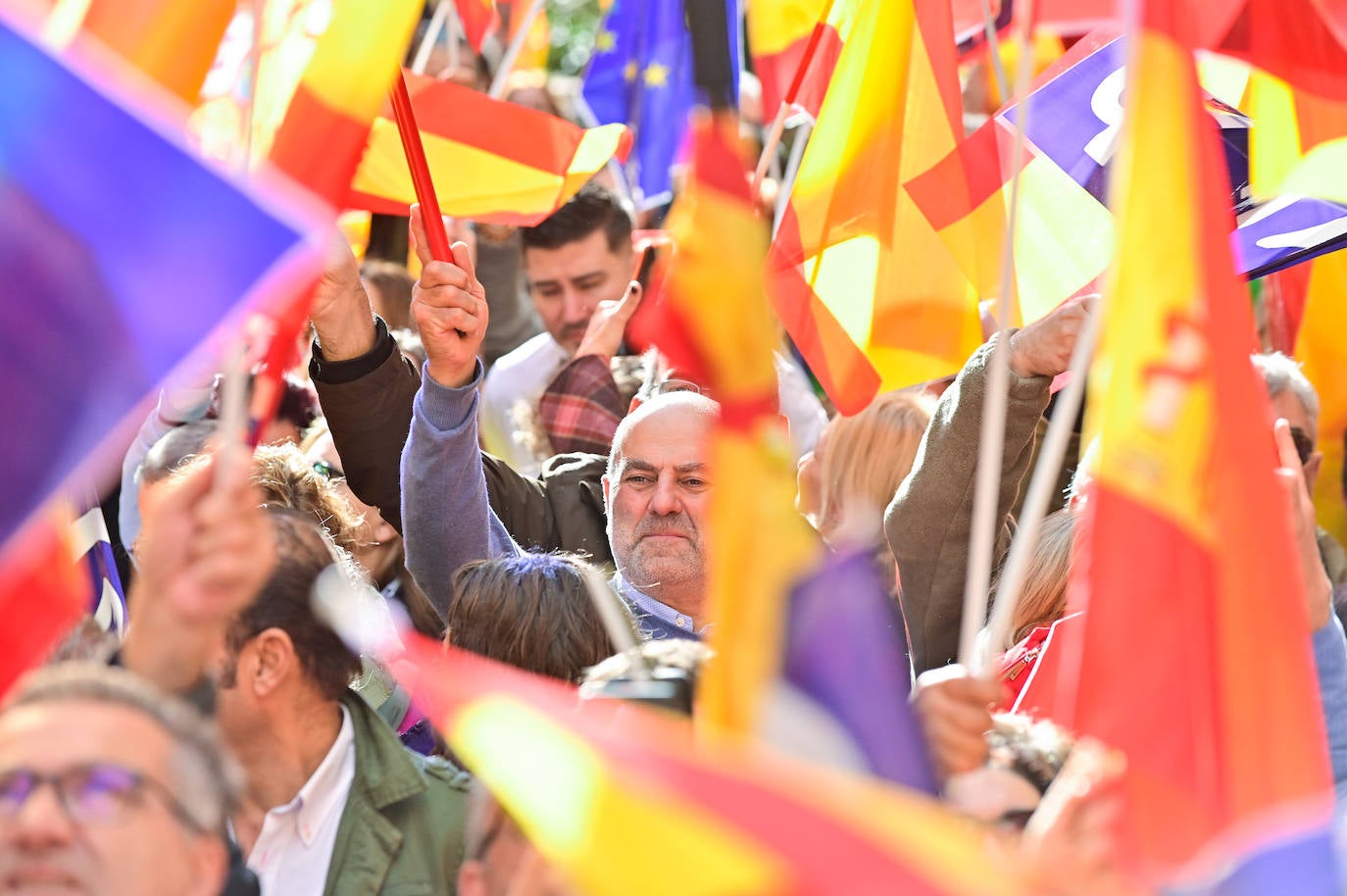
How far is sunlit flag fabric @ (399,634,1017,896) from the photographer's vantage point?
5.45ft

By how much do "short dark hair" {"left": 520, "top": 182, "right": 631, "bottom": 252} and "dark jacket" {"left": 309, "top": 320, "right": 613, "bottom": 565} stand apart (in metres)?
1.13

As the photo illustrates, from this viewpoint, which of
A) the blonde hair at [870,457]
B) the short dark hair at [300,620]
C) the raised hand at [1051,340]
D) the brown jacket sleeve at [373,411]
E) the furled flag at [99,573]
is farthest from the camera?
the blonde hair at [870,457]

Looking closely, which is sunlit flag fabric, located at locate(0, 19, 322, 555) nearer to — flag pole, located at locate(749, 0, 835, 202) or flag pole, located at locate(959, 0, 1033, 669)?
flag pole, located at locate(959, 0, 1033, 669)

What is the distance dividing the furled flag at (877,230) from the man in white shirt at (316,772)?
1.35m

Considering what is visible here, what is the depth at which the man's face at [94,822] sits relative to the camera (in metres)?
2.07

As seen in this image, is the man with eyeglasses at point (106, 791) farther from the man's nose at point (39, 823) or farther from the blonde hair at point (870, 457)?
the blonde hair at point (870, 457)

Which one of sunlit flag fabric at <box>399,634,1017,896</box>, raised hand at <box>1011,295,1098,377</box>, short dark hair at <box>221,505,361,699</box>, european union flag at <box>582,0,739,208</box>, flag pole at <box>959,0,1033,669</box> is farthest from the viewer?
european union flag at <box>582,0,739,208</box>

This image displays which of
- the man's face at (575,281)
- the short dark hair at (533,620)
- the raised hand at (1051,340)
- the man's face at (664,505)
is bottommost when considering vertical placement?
the short dark hair at (533,620)

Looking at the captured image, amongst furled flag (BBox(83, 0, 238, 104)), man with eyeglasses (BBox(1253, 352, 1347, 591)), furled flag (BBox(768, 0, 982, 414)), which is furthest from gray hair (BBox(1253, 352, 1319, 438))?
furled flag (BBox(83, 0, 238, 104))

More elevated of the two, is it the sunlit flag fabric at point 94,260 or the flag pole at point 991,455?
the flag pole at point 991,455

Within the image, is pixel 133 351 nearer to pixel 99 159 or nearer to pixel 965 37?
pixel 99 159

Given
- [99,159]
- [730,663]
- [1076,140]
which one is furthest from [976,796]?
[1076,140]

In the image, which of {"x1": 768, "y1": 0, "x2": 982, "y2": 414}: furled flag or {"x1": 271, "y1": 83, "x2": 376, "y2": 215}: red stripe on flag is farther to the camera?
{"x1": 768, "y1": 0, "x2": 982, "y2": 414}: furled flag

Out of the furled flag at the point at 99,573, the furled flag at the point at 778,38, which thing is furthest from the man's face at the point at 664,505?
the furled flag at the point at 778,38
